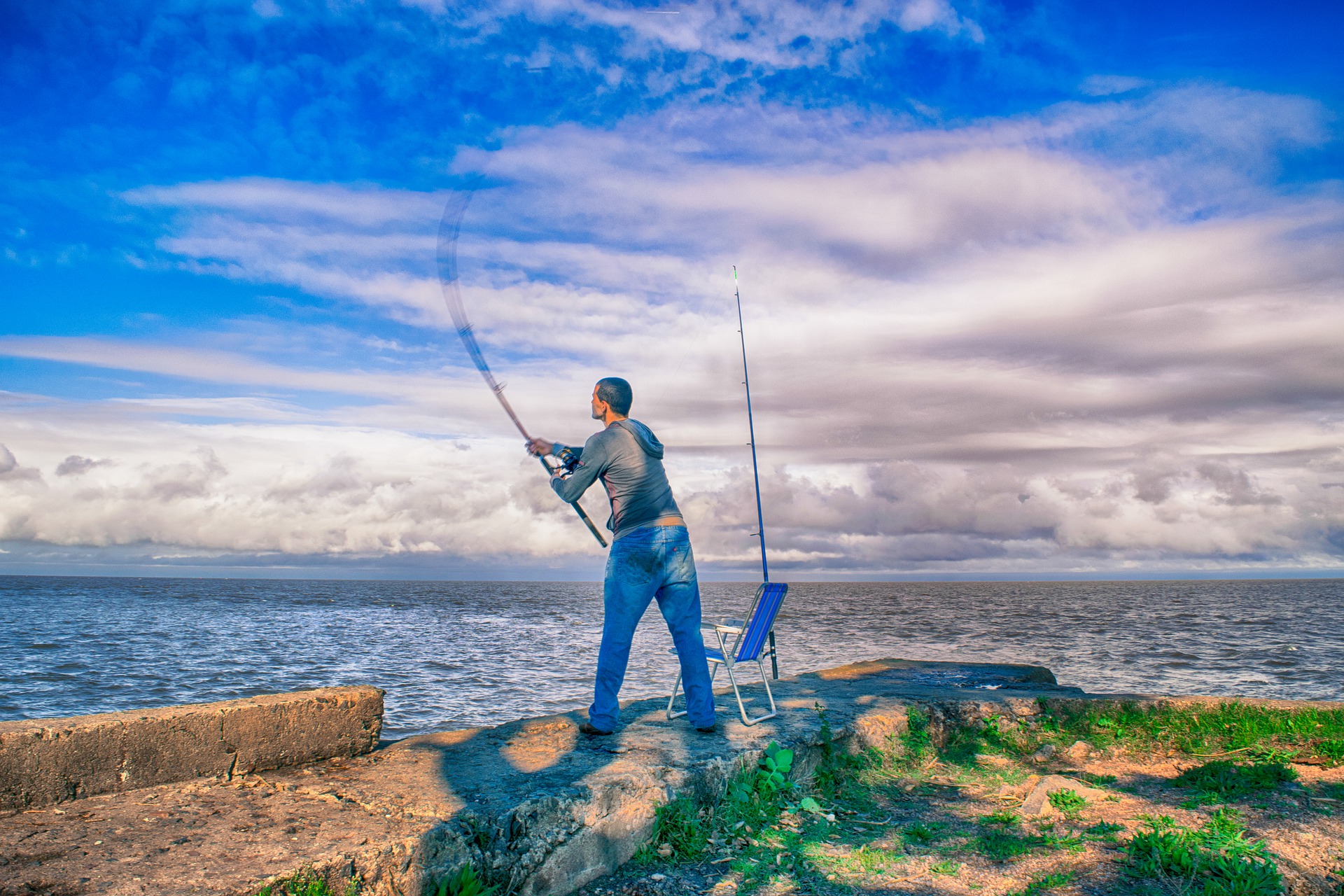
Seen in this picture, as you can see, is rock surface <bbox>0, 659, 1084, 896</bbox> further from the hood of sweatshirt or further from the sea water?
the sea water

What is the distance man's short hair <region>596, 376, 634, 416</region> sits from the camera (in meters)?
4.77

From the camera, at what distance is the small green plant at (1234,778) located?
4469mm

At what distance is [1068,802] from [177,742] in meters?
4.59

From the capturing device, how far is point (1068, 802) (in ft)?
13.9

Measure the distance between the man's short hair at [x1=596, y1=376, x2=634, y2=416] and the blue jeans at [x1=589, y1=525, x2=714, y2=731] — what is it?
2.62 ft

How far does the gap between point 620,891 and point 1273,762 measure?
431 cm

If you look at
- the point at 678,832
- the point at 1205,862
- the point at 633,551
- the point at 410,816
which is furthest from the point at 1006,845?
the point at 410,816

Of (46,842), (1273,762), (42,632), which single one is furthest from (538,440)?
(42,632)

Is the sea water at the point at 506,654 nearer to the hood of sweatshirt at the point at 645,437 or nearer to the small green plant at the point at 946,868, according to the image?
the hood of sweatshirt at the point at 645,437

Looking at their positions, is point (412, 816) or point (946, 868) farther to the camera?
point (946, 868)

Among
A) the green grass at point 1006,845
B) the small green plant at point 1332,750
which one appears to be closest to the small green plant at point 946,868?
the green grass at point 1006,845

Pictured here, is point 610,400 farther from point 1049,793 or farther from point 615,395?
point 1049,793

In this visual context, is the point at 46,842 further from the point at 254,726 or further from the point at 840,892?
the point at 840,892

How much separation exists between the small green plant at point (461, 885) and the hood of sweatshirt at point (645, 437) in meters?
2.39
